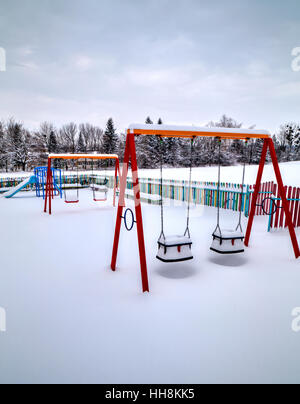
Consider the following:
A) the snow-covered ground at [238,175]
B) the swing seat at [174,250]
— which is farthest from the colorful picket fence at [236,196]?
the snow-covered ground at [238,175]

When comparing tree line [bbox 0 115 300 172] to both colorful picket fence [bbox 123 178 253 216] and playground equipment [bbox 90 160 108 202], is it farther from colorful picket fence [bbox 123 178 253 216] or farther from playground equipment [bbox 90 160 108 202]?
colorful picket fence [bbox 123 178 253 216]

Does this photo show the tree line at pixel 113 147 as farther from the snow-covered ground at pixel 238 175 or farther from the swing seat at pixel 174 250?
the swing seat at pixel 174 250

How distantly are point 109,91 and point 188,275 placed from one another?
42.9 metres

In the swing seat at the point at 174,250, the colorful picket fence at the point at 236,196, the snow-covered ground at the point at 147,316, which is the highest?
the colorful picket fence at the point at 236,196

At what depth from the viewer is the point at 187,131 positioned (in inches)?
151

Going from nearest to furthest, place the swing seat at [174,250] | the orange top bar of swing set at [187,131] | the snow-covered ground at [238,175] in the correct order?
the orange top bar of swing set at [187,131] < the swing seat at [174,250] < the snow-covered ground at [238,175]

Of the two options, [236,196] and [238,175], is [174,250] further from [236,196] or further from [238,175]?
[238,175]

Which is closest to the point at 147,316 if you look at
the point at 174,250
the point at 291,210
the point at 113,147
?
the point at 174,250

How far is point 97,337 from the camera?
2.53 meters

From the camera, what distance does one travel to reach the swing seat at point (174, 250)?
150 inches

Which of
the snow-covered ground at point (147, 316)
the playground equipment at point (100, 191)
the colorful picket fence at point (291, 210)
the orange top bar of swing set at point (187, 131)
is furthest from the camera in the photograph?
the playground equipment at point (100, 191)

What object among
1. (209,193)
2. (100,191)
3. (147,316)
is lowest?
(147,316)

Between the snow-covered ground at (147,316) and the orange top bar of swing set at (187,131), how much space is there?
2.43 meters

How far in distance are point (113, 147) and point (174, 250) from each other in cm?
4099
